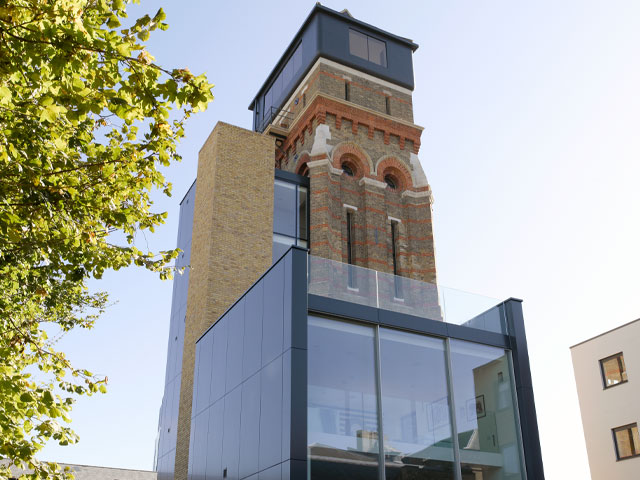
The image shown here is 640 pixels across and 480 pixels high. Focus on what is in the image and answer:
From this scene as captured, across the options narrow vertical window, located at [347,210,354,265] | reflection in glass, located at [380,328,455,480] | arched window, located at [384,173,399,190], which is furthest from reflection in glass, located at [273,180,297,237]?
reflection in glass, located at [380,328,455,480]

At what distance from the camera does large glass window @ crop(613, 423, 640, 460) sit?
24.7 metres

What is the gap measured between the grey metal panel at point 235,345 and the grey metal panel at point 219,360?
301mm

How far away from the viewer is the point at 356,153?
27.3 metres

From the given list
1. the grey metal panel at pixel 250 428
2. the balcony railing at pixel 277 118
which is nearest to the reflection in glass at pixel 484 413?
the grey metal panel at pixel 250 428

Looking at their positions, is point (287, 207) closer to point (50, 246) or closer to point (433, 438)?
point (433, 438)

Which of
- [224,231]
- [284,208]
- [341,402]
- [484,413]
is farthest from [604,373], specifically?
[341,402]

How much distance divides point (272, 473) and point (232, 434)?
8.97 feet

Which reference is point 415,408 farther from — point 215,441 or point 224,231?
point 224,231

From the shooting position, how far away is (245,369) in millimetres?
15781

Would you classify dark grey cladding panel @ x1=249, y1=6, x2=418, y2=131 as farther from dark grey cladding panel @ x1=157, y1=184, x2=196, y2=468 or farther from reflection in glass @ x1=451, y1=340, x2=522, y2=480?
reflection in glass @ x1=451, y1=340, x2=522, y2=480

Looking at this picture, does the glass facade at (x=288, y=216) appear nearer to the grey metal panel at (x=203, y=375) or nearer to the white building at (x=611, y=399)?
the grey metal panel at (x=203, y=375)

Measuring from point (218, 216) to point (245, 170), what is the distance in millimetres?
2356

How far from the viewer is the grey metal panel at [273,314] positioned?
47.2 ft

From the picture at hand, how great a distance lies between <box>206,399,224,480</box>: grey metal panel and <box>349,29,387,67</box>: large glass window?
17.4 m
